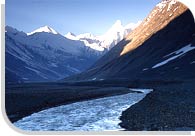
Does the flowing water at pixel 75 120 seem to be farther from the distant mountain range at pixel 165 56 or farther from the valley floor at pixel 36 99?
the distant mountain range at pixel 165 56

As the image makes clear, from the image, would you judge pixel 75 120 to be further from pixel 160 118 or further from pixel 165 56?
pixel 165 56

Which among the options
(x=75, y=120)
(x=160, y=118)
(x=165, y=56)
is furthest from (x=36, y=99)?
(x=165, y=56)

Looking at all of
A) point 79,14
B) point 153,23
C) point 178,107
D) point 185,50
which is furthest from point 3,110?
point 153,23

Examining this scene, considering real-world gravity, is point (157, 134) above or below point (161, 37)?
below

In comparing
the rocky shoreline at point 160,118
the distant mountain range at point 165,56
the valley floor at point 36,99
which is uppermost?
the distant mountain range at point 165,56

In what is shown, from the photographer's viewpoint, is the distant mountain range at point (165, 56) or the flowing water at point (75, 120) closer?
the flowing water at point (75, 120)

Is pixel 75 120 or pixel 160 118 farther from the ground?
pixel 75 120

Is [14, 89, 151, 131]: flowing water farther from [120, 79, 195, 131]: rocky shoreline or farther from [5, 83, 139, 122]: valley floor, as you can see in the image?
[5, 83, 139, 122]: valley floor

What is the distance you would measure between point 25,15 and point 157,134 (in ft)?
27.1

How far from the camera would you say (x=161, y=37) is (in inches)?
3814

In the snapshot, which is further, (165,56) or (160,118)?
(165,56)

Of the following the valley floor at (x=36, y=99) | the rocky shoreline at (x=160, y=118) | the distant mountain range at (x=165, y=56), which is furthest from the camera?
the distant mountain range at (x=165, y=56)

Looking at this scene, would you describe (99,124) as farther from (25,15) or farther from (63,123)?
(25,15)

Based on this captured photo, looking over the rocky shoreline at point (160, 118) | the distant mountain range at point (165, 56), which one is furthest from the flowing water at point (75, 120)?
the distant mountain range at point (165, 56)
